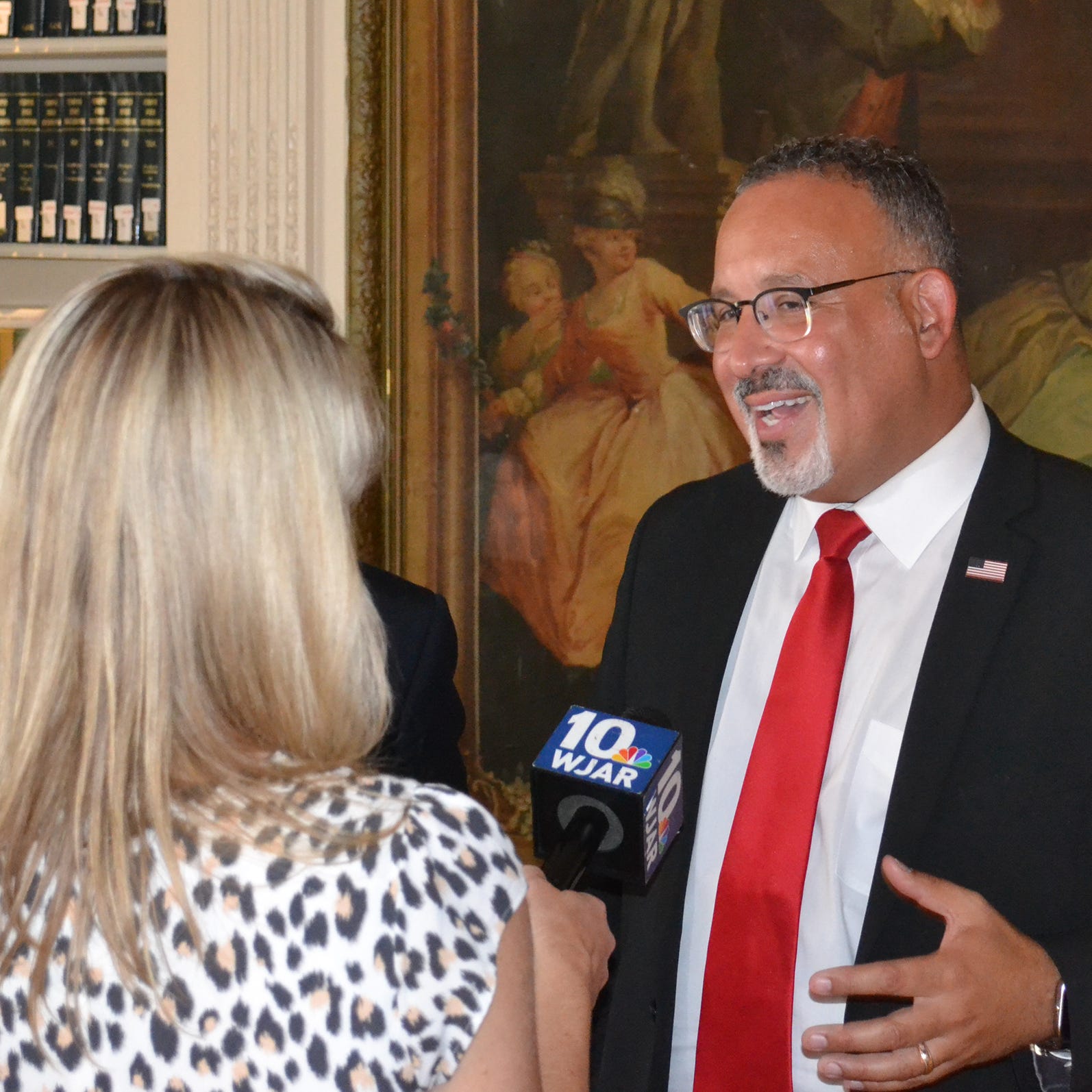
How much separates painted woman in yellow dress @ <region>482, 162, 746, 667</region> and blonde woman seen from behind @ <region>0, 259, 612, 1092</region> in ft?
6.89

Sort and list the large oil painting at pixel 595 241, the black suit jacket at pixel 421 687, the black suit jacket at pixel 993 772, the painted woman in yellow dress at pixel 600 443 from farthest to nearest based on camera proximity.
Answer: the painted woman in yellow dress at pixel 600 443
the large oil painting at pixel 595 241
the black suit jacket at pixel 421 687
the black suit jacket at pixel 993 772

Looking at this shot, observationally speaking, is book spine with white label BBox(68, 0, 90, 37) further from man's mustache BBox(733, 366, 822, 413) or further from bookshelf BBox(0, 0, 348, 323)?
man's mustache BBox(733, 366, 822, 413)

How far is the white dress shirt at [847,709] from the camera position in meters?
1.68

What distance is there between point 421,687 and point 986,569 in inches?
38.4

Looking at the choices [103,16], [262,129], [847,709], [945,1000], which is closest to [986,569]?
[847,709]

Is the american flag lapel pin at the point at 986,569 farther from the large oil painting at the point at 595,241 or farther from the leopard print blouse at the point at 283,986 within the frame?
the large oil painting at the point at 595,241

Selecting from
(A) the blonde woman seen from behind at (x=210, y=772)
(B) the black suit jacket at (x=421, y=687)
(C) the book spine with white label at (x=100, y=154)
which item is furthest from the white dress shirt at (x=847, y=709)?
(C) the book spine with white label at (x=100, y=154)

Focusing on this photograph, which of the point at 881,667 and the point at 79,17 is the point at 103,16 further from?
the point at 881,667

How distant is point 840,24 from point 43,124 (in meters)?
2.13

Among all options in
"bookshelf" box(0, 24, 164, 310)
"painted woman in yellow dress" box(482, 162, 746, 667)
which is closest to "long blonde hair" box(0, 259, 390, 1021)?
"painted woman in yellow dress" box(482, 162, 746, 667)

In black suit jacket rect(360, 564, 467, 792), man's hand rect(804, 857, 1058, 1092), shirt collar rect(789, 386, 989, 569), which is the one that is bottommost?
man's hand rect(804, 857, 1058, 1092)

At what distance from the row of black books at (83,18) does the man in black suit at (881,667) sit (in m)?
2.12

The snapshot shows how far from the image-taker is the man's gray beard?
1.84 m

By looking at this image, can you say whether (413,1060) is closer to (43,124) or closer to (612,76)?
(612,76)
